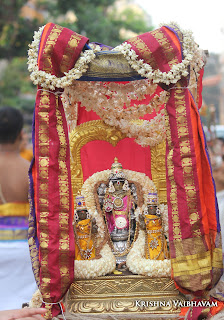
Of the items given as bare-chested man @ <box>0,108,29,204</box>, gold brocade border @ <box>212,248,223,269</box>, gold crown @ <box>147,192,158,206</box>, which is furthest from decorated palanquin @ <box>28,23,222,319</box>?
gold crown @ <box>147,192,158,206</box>

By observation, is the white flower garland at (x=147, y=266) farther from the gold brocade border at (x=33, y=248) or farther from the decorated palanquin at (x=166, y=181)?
the gold brocade border at (x=33, y=248)

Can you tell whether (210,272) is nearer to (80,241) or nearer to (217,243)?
(217,243)

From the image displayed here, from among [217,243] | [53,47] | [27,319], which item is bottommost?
[27,319]

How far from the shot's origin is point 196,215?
277 centimetres

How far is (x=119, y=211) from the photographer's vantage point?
3.65 m

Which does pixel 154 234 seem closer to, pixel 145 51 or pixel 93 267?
pixel 93 267

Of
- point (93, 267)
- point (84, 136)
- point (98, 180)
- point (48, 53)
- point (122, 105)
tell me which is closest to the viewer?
point (48, 53)

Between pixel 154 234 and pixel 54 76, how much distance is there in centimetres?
170

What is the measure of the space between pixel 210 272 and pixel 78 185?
5.52ft

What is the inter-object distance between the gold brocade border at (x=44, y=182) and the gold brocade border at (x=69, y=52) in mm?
241

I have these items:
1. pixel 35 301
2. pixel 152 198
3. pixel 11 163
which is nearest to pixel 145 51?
pixel 152 198

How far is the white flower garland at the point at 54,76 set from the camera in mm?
2721

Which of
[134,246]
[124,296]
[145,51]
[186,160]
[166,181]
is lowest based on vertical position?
[124,296]

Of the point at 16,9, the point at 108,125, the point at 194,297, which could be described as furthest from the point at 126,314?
the point at 16,9
